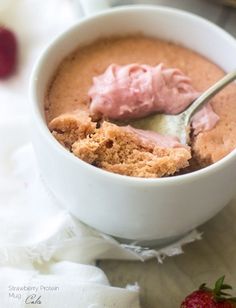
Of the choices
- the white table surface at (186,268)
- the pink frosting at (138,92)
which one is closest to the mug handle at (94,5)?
the pink frosting at (138,92)

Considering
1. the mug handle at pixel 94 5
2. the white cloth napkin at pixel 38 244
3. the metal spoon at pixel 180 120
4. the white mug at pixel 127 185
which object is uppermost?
the mug handle at pixel 94 5

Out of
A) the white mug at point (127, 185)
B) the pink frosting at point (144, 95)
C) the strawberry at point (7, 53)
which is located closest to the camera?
the white mug at point (127, 185)

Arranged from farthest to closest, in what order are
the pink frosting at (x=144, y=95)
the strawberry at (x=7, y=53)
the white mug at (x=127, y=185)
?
the strawberry at (x=7, y=53), the pink frosting at (x=144, y=95), the white mug at (x=127, y=185)

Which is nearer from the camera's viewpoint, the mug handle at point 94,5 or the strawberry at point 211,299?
the strawberry at point 211,299

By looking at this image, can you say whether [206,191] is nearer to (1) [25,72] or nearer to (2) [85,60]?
(2) [85,60]

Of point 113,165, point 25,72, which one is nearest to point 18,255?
point 113,165

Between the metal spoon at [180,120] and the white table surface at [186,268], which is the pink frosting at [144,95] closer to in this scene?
the metal spoon at [180,120]

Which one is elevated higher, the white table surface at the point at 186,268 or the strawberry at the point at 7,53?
the strawberry at the point at 7,53
